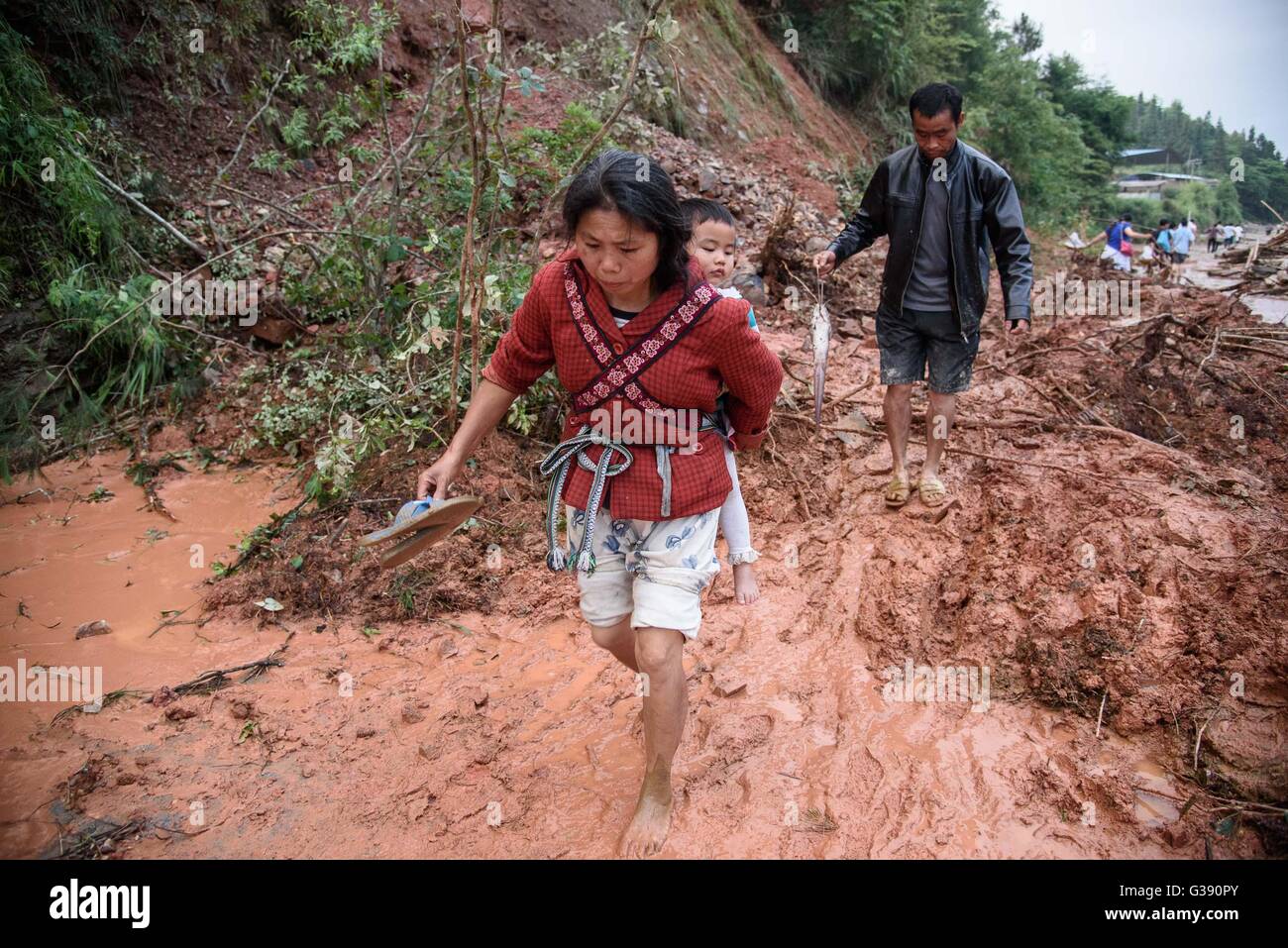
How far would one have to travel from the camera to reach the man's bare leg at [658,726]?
1.91m

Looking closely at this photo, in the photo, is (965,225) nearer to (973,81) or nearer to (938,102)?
(938,102)

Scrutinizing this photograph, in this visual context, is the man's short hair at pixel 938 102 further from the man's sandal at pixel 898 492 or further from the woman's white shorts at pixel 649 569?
the woman's white shorts at pixel 649 569

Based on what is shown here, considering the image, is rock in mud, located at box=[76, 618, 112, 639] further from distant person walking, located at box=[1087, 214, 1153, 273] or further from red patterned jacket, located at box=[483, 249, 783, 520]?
distant person walking, located at box=[1087, 214, 1153, 273]

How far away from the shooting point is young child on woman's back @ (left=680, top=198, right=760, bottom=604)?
2.19m

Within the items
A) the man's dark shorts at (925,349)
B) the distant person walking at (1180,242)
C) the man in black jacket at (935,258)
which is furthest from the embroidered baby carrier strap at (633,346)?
the distant person walking at (1180,242)

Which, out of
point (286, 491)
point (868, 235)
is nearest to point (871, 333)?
point (868, 235)

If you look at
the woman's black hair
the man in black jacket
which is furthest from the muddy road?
the woman's black hair

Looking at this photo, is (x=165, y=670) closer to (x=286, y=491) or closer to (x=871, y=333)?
(x=286, y=491)

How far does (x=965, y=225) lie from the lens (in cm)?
333

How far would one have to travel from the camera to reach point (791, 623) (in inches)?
126

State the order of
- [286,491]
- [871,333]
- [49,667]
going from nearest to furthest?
[49,667]
[286,491]
[871,333]

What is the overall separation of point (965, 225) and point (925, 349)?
0.55 meters

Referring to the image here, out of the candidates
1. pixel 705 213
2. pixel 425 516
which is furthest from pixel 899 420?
pixel 425 516
